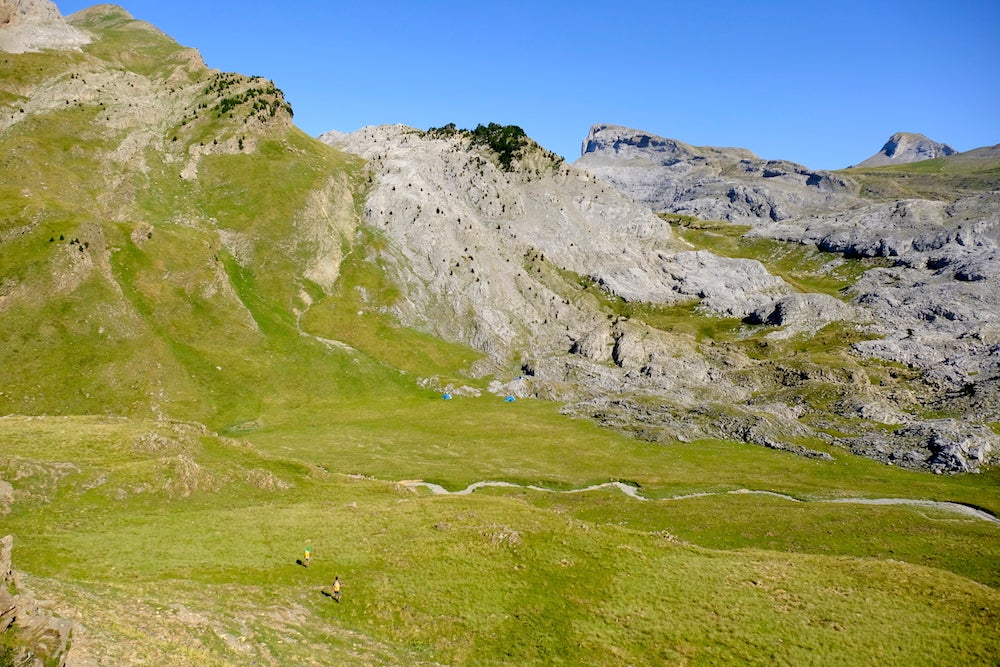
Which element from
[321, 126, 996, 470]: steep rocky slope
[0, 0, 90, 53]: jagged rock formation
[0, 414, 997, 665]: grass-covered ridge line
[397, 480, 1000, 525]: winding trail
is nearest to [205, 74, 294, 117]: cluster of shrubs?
[321, 126, 996, 470]: steep rocky slope

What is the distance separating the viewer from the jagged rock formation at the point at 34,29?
547 feet

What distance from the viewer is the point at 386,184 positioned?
184 meters

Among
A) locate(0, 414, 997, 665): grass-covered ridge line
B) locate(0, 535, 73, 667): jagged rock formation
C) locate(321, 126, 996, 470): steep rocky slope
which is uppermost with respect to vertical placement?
locate(321, 126, 996, 470): steep rocky slope

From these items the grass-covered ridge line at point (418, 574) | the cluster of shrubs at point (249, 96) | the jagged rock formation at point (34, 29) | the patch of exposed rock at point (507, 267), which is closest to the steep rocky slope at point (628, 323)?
the patch of exposed rock at point (507, 267)

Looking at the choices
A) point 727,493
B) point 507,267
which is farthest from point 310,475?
point 507,267

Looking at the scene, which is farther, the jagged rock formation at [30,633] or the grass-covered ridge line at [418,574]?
the grass-covered ridge line at [418,574]

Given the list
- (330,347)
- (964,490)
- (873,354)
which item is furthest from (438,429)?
(873,354)

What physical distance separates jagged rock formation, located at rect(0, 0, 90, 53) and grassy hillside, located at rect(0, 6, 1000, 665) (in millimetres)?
10765

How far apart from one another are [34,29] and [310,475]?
20592cm

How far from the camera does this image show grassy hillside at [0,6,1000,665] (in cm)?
3531

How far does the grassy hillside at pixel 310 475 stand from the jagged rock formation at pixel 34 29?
10.8m

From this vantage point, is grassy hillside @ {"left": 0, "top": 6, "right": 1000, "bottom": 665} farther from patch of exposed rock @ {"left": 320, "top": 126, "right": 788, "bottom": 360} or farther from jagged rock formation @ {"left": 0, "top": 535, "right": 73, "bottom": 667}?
patch of exposed rock @ {"left": 320, "top": 126, "right": 788, "bottom": 360}

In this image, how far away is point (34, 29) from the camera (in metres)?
175

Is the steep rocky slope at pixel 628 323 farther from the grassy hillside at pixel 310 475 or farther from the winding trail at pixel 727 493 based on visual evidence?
the winding trail at pixel 727 493
